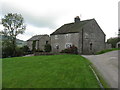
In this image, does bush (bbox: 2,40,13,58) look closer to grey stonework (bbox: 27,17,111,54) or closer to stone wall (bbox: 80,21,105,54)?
grey stonework (bbox: 27,17,111,54)

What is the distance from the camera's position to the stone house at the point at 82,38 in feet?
98.8

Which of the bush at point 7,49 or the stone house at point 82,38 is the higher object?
the stone house at point 82,38

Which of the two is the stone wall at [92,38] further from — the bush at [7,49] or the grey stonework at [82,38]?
the bush at [7,49]

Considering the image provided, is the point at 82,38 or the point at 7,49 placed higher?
the point at 82,38

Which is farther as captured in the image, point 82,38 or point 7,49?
point 7,49

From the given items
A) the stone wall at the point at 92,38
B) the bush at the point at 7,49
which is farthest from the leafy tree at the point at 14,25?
the stone wall at the point at 92,38

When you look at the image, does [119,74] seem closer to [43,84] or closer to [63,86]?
[63,86]

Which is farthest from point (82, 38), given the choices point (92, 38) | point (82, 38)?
point (92, 38)

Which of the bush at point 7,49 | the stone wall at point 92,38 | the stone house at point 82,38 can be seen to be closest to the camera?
the stone house at point 82,38

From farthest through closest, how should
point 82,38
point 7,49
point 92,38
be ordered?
point 92,38
point 7,49
point 82,38

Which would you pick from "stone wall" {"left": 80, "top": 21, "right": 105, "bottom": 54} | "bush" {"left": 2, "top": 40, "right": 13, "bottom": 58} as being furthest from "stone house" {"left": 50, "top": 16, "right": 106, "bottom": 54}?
"bush" {"left": 2, "top": 40, "right": 13, "bottom": 58}

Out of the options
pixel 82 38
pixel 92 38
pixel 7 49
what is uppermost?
pixel 92 38

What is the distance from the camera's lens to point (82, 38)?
3034cm

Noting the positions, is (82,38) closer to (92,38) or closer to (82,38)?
(82,38)
